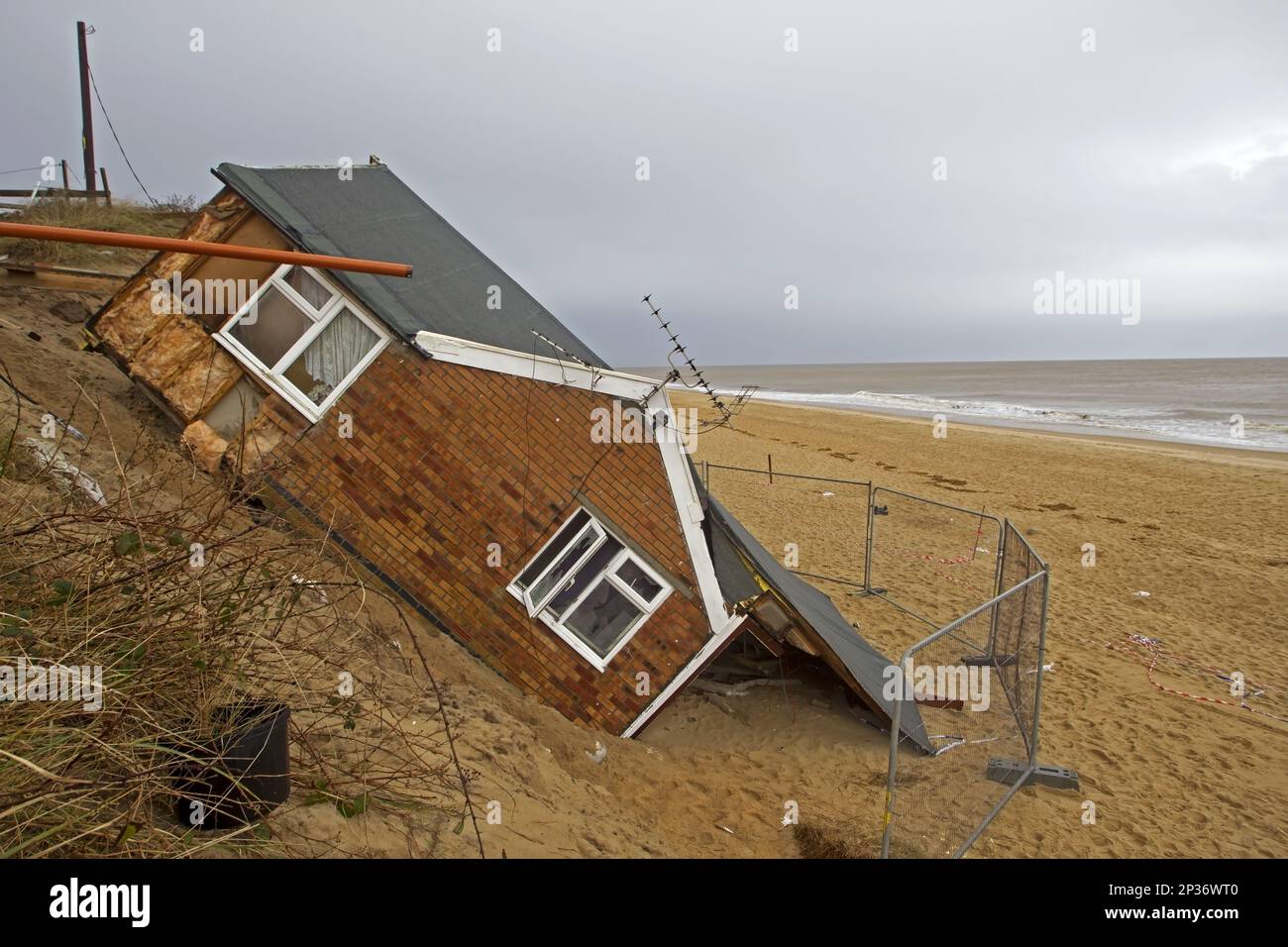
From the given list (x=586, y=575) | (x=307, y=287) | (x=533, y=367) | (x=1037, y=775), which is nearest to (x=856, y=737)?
(x=1037, y=775)

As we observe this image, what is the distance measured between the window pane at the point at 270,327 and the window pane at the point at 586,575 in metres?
3.74

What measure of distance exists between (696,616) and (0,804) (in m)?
5.50

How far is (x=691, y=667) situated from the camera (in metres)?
7.38

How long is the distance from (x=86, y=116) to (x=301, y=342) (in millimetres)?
19909

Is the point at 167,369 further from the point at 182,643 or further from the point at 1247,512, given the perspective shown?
the point at 1247,512

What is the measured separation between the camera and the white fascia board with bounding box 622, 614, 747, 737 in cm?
736

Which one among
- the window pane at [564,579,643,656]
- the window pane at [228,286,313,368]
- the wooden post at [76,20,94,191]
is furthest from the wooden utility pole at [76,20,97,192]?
the window pane at [564,579,643,656]

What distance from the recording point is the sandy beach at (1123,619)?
711cm

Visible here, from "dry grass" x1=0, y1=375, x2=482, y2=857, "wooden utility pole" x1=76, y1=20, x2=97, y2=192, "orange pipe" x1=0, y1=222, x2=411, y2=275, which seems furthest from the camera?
"wooden utility pole" x1=76, y1=20, x2=97, y2=192

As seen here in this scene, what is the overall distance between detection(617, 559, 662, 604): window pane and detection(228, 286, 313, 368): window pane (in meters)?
4.05

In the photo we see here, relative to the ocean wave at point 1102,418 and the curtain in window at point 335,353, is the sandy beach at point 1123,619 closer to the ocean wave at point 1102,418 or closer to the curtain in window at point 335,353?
the curtain in window at point 335,353

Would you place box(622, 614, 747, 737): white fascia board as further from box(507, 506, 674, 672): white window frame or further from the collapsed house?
box(507, 506, 674, 672): white window frame

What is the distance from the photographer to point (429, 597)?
7414 mm
